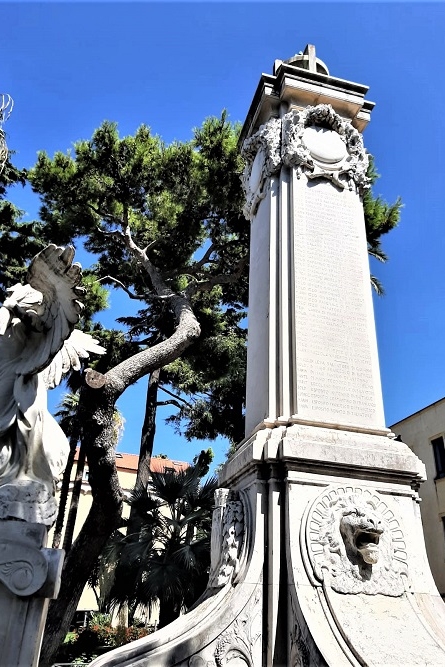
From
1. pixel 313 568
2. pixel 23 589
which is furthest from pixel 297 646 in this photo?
pixel 23 589

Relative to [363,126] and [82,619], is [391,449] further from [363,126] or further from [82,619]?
[82,619]

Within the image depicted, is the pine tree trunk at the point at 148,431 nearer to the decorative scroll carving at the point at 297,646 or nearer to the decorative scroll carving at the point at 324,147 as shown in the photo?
the decorative scroll carving at the point at 324,147

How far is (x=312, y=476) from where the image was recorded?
4.61m

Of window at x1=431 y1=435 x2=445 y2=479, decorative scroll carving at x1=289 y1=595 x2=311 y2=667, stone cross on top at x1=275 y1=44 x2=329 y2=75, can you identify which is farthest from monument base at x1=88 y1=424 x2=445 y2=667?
window at x1=431 y1=435 x2=445 y2=479

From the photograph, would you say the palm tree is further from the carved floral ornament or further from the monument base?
the carved floral ornament

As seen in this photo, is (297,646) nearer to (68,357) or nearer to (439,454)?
(68,357)

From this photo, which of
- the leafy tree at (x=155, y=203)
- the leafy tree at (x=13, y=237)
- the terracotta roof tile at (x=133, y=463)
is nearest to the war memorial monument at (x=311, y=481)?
the leafy tree at (x=155, y=203)

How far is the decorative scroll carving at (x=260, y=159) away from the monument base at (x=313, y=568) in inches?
134

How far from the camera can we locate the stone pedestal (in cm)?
335

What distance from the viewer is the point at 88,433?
942 cm

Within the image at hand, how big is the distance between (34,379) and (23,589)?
4.98 ft

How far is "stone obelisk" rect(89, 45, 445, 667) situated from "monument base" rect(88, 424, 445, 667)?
0.01m

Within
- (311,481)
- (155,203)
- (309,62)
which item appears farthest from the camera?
(155,203)

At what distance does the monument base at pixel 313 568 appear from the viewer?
3855 millimetres
